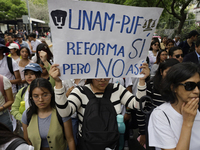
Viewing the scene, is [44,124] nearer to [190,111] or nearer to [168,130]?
[168,130]

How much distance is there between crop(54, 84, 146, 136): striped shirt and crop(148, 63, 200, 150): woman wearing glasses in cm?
40

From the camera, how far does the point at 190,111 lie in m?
1.34

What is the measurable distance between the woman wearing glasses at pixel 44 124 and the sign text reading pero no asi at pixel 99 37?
0.49 m

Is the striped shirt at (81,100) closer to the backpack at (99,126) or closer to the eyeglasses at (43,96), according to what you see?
the backpack at (99,126)

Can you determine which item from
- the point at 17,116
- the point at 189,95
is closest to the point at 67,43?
the point at 189,95

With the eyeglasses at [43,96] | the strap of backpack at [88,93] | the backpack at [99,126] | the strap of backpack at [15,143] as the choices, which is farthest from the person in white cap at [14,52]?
the strap of backpack at [15,143]

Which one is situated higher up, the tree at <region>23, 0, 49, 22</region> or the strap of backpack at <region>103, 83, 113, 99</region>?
the tree at <region>23, 0, 49, 22</region>

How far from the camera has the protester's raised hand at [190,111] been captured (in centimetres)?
134

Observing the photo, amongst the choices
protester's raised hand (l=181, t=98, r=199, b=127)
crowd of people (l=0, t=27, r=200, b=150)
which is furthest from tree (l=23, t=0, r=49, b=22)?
protester's raised hand (l=181, t=98, r=199, b=127)

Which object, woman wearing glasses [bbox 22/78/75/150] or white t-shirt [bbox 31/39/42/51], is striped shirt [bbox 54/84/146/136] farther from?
white t-shirt [bbox 31/39/42/51]

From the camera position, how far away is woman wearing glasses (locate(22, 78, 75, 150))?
1.94 meters

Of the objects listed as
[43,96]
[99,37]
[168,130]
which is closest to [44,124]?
[43,96]

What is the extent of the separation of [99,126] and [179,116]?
76 cm

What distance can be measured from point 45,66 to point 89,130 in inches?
84.2
